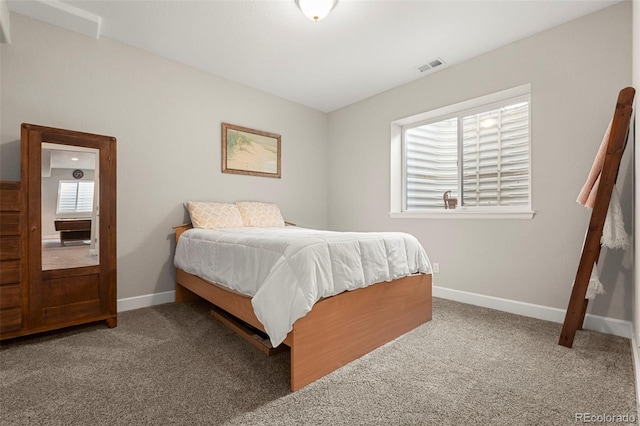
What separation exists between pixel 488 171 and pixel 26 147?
3789 millimetres

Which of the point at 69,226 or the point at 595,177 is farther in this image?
the point at 69,226

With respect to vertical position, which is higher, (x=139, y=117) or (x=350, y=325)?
(x=139, y=117)

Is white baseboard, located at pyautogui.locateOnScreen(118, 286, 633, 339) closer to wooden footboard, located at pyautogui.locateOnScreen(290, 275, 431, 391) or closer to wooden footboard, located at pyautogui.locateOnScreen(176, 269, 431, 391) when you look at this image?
wooden footboard, located at pyautogui.locateOnScreen(176, 269, 431, 391)

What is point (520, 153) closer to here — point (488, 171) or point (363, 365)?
point (488, 171)

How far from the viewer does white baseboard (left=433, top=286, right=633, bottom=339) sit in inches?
82.7

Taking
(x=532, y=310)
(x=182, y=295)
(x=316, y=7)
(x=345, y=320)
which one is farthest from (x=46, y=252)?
(x=532, y=310)

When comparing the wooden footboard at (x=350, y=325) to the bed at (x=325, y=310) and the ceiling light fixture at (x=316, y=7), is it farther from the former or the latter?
the ceiling light fixture at (x=316, y=7)

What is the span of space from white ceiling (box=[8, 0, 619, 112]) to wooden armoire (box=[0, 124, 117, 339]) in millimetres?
1034

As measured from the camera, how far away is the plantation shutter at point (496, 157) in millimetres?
2795

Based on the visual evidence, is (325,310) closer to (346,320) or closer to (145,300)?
(346,320)

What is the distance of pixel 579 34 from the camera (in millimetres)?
2314

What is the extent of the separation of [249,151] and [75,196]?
182cm

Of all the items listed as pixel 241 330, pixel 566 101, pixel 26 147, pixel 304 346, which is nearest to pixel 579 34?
pixel 566 101

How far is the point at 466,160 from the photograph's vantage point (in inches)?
125
